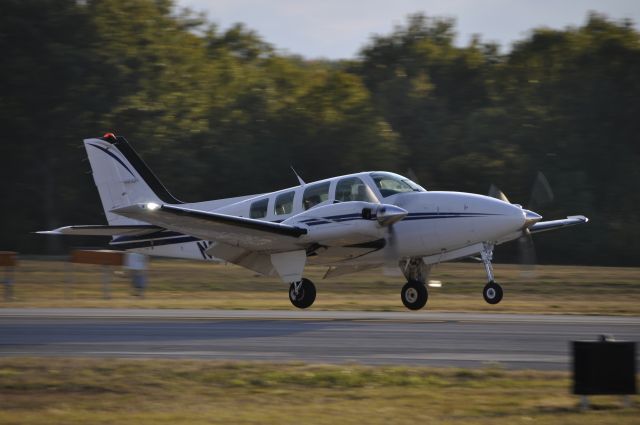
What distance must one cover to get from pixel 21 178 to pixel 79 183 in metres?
3.20

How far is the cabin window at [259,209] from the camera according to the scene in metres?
22.9

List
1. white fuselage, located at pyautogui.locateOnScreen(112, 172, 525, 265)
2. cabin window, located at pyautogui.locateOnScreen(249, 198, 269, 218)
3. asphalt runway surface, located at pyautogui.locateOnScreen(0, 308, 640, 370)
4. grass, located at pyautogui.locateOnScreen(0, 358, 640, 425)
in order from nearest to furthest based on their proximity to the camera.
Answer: grass, located at pyautogui.locateOnScreen(0, 358, 640, 425) → asphalt runway surface, located at pyautogui.locateOnScreen(0, 308, 640, 370) → white fuselage, located at pyautogui.locateOnScreen(112, 172, 525, 265) → cabin window, located at pyautogui.locateOnScreen(249, 198, 269, 218)

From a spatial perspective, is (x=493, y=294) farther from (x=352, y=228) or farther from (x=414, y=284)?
(x=352, y=228)

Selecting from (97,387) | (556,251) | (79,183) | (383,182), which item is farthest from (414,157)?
(97,387)

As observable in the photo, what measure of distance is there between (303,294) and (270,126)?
32973 millimetres

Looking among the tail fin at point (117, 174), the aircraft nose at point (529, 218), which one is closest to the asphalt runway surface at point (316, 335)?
the aircraft nose at point (529, 218)

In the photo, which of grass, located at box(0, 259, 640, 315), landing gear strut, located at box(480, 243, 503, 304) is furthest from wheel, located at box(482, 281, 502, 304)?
grass, located at box(0, 259, 640, 315)

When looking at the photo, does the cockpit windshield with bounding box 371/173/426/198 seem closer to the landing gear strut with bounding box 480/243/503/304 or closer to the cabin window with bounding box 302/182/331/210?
the cabin window with bounding box 302/182/331/210

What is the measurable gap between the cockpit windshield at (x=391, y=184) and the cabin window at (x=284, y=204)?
7.01 ft

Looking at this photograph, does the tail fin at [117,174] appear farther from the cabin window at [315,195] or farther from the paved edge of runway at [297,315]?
the cabin window at [315,195]

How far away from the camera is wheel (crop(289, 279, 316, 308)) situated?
2219cm

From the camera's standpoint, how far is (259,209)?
23000 mm

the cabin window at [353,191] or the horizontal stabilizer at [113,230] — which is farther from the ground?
the cabin window at [353,191]

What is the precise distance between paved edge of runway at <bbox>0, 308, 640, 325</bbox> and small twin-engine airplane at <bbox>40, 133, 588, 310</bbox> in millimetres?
694
